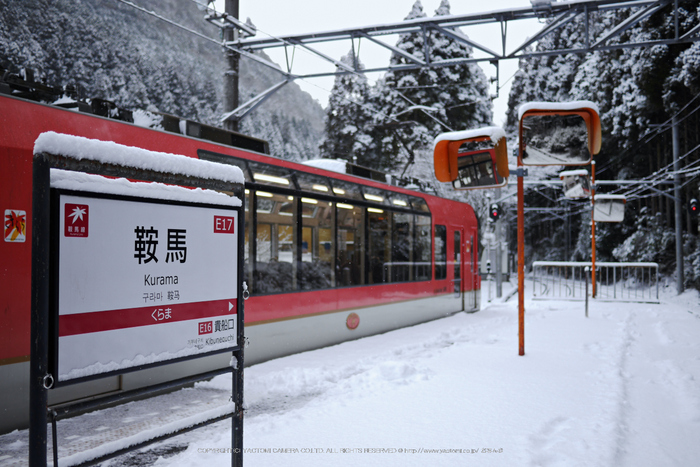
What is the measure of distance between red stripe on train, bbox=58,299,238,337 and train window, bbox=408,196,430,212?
850 centimetres

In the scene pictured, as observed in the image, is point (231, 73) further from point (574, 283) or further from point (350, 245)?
point (574, 283)

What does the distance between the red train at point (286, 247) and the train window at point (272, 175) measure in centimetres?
2

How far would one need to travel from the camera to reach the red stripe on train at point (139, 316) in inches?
89.4

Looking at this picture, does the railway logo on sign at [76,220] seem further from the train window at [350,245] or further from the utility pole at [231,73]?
the utility pole at [231,73]

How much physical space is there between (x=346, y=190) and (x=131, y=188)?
649 centimetres

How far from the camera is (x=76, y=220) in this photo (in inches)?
89.2

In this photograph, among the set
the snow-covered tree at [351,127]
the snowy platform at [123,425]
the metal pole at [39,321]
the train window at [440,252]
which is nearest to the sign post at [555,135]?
the snowy platform at [123,425]

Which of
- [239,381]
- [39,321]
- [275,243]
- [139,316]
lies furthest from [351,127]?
[39,321]

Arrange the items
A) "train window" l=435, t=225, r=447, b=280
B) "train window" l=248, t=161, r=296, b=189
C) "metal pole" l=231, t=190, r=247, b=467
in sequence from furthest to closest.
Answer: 1. "train window" l=435, t=225, r=447, b=280
2. "train window" l=248, t=161, r=296, b=189
3. "metal pole" l=231, t=190, r=247, b=467

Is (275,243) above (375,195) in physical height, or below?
below

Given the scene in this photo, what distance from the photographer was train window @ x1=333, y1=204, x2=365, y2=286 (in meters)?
8.59

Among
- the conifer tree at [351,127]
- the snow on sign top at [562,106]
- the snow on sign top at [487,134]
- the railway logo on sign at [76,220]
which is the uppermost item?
the conifer tree at [351,127]

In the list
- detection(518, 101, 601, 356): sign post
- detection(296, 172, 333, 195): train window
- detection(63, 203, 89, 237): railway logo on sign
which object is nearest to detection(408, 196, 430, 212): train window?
detection(296, 172, 333, 195): train window

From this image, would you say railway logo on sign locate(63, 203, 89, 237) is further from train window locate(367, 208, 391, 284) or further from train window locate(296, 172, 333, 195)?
train window locate(367, 208, 391, 284)
